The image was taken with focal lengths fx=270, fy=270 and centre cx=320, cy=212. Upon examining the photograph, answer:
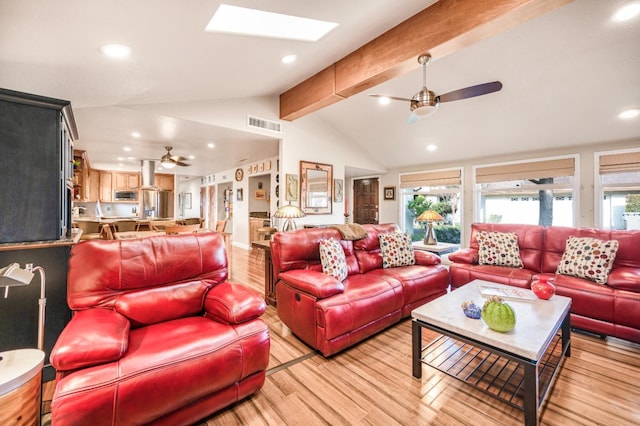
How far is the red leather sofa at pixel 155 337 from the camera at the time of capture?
1.23 m

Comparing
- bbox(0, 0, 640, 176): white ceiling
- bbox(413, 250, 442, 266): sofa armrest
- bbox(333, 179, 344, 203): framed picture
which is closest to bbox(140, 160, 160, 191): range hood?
bbox(0, 0, 640, 176): white ceiling

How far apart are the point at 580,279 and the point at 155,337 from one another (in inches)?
150

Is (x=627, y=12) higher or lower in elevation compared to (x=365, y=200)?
higher

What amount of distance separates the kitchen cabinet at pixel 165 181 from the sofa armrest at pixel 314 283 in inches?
314

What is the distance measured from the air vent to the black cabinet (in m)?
2.51

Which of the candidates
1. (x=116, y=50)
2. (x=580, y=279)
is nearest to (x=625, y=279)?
(x=580, y=279)

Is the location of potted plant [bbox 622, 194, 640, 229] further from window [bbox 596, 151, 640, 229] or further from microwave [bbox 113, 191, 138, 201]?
microwave [bbox 113, 191, 138, 201]

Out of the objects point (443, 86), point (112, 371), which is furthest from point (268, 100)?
point (112, 371)

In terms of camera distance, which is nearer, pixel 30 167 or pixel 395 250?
pixel 30 167

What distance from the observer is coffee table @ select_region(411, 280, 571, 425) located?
4.96 ft

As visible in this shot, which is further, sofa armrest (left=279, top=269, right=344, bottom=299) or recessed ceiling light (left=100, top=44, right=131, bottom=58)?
sofa armrest (left=279, top=269, right=344, bottom=299)

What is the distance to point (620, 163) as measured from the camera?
4.03 meters

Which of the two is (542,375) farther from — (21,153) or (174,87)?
(174,87)

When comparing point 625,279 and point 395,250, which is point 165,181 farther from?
point 625,279
